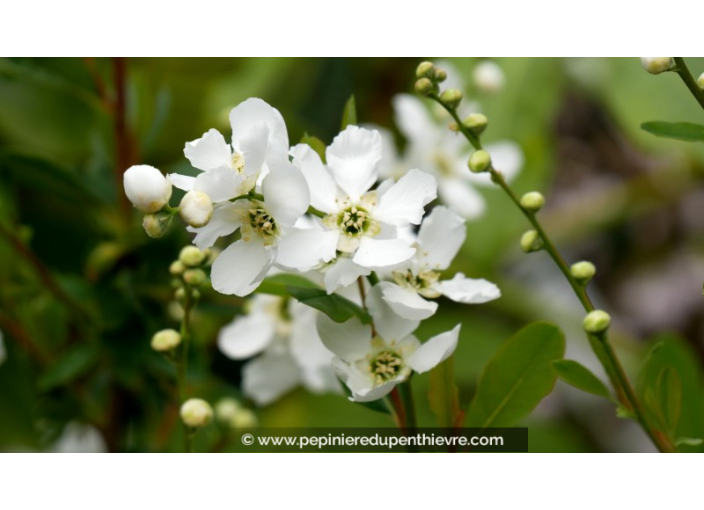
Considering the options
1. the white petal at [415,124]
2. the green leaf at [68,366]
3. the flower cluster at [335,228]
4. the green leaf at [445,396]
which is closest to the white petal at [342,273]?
the flower cluster at [335,228]

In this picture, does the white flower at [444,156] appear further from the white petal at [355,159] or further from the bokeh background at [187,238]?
the white petal at [355,159]

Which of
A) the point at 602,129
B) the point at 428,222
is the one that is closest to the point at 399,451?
the point at 428,222

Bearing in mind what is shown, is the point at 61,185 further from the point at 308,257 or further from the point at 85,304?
the point at 308,257

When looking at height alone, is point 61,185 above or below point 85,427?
above

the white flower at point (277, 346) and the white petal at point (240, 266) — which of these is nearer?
the white petal at point (240, 266)

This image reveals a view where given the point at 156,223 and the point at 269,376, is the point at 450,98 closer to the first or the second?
the point at 156,223
